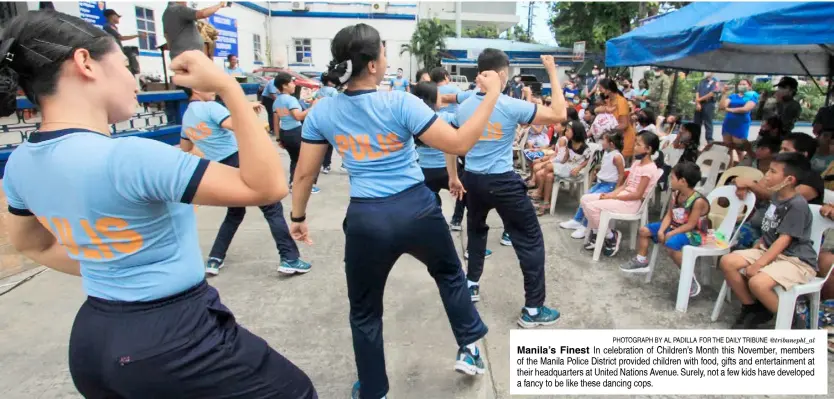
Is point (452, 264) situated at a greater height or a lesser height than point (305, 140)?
lesser

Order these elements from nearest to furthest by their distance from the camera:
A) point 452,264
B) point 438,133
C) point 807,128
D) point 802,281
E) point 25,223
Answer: point 25,223 < point 438,133 < point 452,264 < point 802,281 < point 807,128

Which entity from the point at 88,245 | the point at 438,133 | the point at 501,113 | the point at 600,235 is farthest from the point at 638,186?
the point at 88,245

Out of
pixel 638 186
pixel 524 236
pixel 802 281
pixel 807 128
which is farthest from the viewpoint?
pixel 807 128

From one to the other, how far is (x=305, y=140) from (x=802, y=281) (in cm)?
293

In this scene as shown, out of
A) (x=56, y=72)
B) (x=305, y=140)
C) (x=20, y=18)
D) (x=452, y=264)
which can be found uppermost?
(x=20, y=18)

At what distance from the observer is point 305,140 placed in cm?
230

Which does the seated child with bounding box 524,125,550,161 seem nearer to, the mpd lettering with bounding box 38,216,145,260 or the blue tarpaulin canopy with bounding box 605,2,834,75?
the blue tarpaulin canopy with bounding box 605,2,834,75

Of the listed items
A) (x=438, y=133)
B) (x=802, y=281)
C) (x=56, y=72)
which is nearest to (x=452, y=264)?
(x=438, y=133)

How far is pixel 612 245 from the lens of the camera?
4.56 m

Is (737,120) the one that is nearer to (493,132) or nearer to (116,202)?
(493,132)

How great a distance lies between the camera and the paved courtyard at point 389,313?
273 cm

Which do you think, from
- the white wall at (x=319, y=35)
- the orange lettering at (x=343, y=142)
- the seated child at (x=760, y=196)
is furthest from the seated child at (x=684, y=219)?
the white wall at (x=319, y=35)

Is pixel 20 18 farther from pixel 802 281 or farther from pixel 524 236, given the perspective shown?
pixel 802 281

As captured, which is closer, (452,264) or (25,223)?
(25,223)
